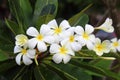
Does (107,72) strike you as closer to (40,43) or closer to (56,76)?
(56,76)

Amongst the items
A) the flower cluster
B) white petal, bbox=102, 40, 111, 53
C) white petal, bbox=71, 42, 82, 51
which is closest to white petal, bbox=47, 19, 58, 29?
the flower cluster

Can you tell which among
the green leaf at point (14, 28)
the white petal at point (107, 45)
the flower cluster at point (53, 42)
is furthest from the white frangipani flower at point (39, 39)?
the white petal at point (107, 45)

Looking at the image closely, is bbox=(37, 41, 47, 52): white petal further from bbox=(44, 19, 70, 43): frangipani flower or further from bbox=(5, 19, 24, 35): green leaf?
bbox=(5, 19, 24, 35): green leaf

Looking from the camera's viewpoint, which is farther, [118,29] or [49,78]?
[118,29]

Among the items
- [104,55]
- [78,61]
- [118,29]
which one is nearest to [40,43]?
[78,61]

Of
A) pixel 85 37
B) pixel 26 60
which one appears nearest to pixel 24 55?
pixel 26 60

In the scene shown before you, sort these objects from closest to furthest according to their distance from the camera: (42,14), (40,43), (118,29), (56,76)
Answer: (40,43) → (56,76) → (42,14) → (118,29)

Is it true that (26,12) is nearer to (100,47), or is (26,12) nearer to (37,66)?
(37,66)

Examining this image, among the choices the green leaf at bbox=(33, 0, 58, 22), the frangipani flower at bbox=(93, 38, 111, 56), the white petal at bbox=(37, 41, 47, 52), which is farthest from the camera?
the green leaf at bbox=(33, 0, 58, 22)
